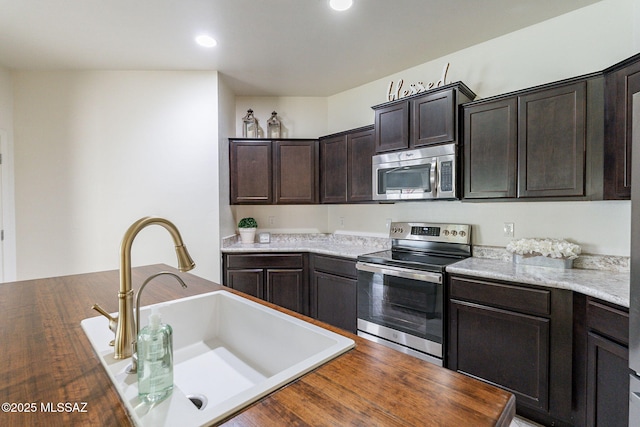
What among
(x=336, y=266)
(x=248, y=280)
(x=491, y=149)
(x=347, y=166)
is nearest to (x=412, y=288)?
(x=336, y=266)

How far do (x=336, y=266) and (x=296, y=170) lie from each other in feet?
4.15

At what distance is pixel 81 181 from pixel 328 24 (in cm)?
294

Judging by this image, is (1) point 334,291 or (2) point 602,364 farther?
(1) point 334,291

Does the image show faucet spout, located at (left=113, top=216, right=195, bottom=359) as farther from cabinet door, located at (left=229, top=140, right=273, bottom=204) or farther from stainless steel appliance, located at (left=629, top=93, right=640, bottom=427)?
cabinet door, located at (left=229, top=140, right=273, bottom=204)

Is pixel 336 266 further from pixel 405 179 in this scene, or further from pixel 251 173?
pixel 251 173

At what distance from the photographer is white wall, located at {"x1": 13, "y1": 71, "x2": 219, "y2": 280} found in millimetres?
3035

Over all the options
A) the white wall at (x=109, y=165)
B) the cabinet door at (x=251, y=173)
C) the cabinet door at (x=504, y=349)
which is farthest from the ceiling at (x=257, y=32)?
the cabinet door at (x=504, y=349)

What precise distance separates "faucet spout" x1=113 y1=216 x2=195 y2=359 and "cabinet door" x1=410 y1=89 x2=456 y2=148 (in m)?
2.17

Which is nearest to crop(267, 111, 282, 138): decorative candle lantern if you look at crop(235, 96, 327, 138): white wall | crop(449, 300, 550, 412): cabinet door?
crop(235, 96, 327, 138): white wall

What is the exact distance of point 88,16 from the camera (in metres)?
2.21

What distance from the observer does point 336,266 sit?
9.44ft

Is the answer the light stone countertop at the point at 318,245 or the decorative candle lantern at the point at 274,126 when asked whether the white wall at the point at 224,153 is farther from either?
the decorative candle lantern at the point at 274,126

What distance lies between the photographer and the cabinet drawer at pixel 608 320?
139 cm

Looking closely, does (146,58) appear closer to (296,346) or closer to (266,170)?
(266,170)
